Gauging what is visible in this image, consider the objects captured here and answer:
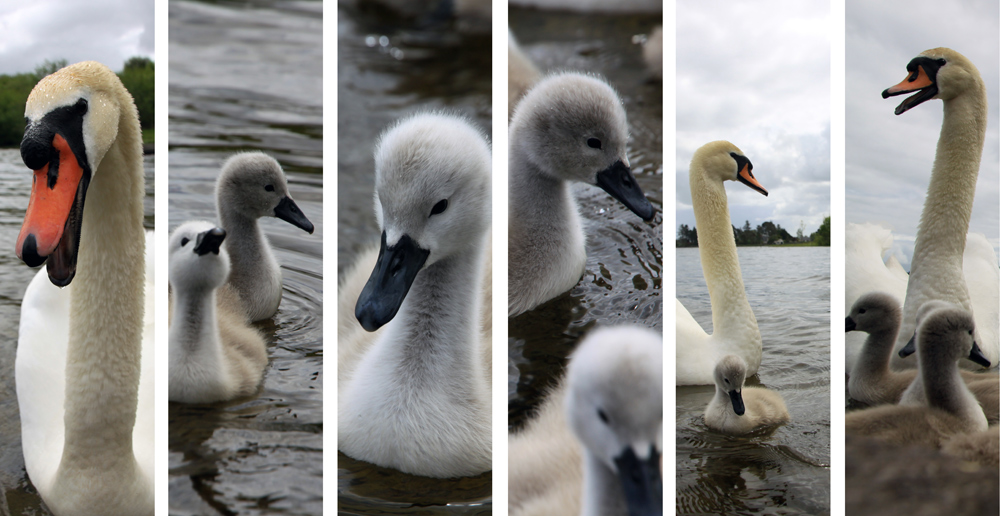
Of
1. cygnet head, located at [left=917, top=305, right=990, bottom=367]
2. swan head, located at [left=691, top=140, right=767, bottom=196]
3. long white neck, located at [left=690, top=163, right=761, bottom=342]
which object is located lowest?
cygnet head, located at [left=917, top=305, right=990, bottom=367]

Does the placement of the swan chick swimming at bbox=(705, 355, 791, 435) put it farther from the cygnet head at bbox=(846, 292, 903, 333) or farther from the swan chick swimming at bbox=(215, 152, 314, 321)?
the swan chick swimming at bbox=(215, 152, 314, 321)

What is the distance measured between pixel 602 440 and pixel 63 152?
4.11 ft

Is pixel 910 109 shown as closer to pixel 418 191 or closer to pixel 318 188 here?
pixel 418 191

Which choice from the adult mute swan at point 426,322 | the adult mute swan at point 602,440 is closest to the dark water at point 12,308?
the adult mute swan at point 426,322

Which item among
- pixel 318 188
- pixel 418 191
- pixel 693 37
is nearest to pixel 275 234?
pixel 318 188

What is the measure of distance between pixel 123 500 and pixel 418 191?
3.22ft

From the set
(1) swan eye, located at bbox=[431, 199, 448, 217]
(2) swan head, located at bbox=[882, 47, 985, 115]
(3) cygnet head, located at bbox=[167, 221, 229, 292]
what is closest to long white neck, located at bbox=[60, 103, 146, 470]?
(3) cygnet head, located at bbox=[167, 221, 229, 292]

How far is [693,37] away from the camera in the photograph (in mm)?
1890

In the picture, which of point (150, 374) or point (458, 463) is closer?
point (458, 463)

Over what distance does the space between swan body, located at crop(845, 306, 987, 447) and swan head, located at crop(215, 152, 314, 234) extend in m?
Answer: 1.69

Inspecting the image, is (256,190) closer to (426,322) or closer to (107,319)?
(107,319)

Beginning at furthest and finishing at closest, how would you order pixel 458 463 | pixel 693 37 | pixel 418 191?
pixel 693 37, pixel 458 463, pixel 418 191

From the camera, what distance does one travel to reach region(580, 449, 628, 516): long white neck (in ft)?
Result: 4.63

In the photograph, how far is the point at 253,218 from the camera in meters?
1.71
